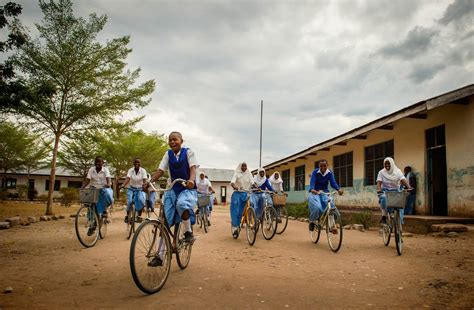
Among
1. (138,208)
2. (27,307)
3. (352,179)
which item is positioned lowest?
(27,307)

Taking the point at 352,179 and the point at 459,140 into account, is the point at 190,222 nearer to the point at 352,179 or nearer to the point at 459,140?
the point at 459,140

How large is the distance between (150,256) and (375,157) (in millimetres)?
13176

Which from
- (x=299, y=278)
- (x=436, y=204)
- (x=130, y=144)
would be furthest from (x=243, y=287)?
(x=130, y=144)

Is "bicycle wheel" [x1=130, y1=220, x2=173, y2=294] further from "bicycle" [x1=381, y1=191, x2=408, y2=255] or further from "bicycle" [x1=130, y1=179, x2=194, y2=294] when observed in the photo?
"bicycle" [x1=381, y1=191, x2=408, y2=255]

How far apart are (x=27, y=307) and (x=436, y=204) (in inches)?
477

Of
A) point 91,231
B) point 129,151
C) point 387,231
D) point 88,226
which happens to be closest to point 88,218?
point 88,226

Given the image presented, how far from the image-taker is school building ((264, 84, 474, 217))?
9.92 meters

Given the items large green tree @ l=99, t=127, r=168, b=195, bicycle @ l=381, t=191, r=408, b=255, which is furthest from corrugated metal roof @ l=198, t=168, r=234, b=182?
bicycle @ l=381, t=191, r=408, b=255

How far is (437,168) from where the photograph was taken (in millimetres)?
12078

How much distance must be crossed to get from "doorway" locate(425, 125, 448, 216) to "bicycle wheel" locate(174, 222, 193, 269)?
9.51m

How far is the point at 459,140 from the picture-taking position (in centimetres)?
1022

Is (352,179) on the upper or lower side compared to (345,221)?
upper

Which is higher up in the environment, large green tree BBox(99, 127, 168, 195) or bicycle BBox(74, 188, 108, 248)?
large green tree BBox(99, 127, 168, 195)

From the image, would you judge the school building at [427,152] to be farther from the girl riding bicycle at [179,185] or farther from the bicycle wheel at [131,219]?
the bicycle wheel at [131,219]
